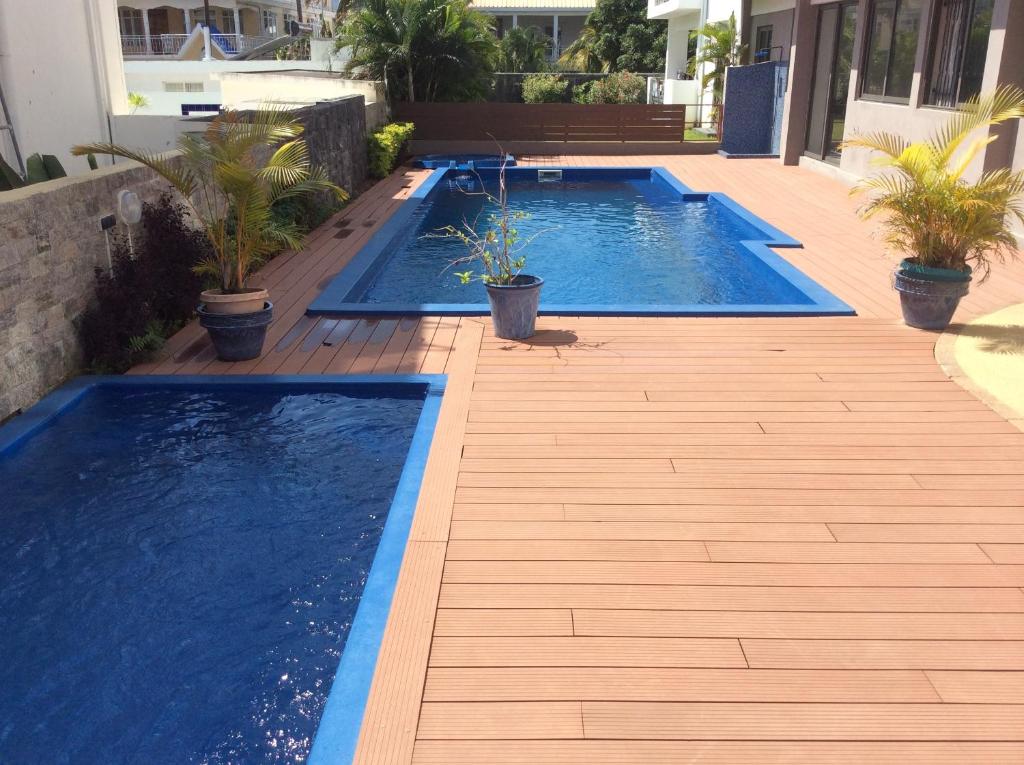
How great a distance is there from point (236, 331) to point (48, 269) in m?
1.14

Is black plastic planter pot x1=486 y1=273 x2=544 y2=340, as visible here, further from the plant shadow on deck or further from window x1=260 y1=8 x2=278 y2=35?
window x1=260 y1=8 x2=278 y2=35

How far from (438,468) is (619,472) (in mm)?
849

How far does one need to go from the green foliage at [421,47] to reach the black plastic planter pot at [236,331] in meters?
13.1

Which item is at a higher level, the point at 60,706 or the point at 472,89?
the point at 472,89

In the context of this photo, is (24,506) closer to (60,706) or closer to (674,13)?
(60,706)

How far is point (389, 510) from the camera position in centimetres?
414

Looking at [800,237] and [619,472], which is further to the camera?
[800,237]

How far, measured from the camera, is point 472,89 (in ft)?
63.9

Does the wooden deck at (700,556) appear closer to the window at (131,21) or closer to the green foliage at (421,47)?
the green foliage at (421,47)

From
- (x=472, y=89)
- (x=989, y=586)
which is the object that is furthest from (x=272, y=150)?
(x=472, y=89)

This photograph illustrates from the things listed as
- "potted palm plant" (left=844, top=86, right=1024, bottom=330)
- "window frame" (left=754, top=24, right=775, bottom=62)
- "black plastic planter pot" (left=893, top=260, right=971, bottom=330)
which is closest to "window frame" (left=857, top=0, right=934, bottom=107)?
"window frame" (left=754, top=24, right=775, bottom=62)

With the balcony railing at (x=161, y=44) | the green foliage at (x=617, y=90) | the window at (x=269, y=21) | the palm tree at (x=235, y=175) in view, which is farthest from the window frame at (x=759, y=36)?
the window at (x=269, y=21)

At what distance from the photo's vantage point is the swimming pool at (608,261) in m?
7.34

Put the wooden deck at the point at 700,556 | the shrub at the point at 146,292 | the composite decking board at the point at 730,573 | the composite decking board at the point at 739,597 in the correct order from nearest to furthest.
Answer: the wooden deck at the point at 700,556, the composite decking board at the point at 739,597, the composite decking board at the point at 730,573, the shrub at the point at 146,292
